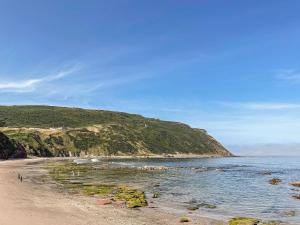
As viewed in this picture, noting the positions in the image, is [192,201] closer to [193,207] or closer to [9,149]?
[193,207]

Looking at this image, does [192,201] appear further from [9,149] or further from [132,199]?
[9,149]

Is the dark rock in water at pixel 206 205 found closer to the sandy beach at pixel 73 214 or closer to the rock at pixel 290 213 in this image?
the sandy beach at pixel 73 214

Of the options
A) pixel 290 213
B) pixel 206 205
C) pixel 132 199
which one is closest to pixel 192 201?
pixel 206 205

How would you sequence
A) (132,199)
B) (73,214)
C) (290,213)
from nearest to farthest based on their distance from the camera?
(73,214)
(290,213)
(132,199)

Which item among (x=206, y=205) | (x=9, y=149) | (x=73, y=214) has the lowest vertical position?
(x=206, y=205)

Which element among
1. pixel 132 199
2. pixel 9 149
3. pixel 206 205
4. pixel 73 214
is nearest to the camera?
pixel 73 214

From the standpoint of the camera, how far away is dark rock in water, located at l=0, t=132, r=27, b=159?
150 m

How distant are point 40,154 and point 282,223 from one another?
600 ft

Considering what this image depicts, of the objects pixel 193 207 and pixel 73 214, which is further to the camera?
pixel 193 207

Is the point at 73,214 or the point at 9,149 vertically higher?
the point at 9,149

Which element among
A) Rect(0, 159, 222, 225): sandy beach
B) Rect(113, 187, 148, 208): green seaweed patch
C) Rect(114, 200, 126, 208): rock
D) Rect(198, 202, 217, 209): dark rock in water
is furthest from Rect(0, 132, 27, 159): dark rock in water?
Rect(198, 202, 217, 209): dark rock in water

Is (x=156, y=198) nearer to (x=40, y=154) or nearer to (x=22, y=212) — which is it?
(x=22, y=212)

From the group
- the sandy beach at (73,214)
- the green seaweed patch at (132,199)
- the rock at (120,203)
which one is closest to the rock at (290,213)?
the sandy beach at (73,214)

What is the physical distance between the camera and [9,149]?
15638 centimetres
